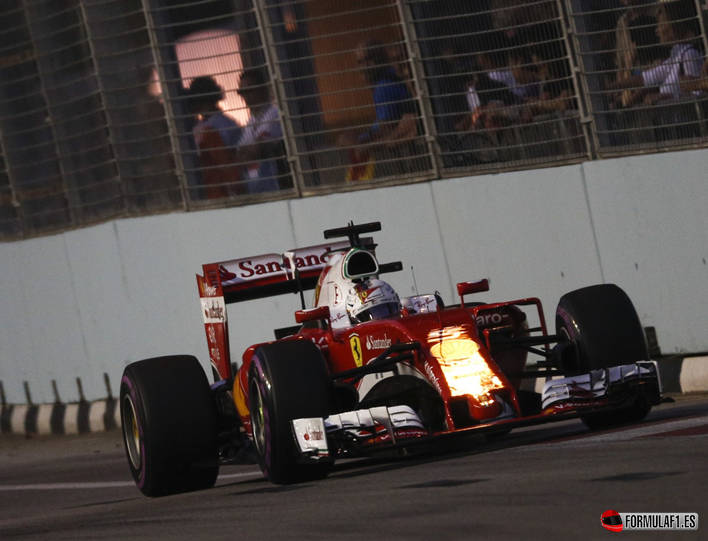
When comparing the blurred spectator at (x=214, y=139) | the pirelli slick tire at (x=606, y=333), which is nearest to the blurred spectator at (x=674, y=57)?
the pirelli slick tire at (x=606, y=333)

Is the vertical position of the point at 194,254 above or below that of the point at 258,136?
below

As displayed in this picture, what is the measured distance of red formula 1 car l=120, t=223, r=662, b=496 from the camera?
7.45 metres

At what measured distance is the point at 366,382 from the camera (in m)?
8.55

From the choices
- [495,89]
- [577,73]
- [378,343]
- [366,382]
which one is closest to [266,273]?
[366,382]

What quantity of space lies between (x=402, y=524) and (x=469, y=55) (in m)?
7.55

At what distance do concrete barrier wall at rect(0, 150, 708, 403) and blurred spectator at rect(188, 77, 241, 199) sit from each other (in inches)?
12.8

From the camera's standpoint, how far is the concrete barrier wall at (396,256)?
10977 mm

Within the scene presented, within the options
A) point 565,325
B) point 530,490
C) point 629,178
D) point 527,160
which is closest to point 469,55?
point 527,160

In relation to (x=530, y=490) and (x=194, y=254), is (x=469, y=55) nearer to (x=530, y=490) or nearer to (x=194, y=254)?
(x=194, y=254)

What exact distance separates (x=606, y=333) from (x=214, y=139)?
6635 millimetres

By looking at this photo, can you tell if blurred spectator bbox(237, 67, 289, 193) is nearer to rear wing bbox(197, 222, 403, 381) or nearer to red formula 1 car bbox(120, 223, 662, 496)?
rear wing bbox(197, 222, 403, 381)

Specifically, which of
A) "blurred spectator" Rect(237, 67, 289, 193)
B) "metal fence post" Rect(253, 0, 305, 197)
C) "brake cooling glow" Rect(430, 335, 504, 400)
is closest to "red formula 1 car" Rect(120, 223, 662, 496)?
"brake cooling glow" Rect(430, 335, 504, 400)

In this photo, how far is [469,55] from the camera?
1225cm

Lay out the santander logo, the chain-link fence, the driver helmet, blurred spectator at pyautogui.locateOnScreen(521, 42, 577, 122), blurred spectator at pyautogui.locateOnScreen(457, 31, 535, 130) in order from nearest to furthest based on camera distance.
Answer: the santander logo < the driver helmet < the chain-link fence < blurred spectator at pyautogui.locateOnScreen(521, 42, 577, 122) < blurred spectator at pyautogui.locateOnScreen(457, 31, 535, 130)
